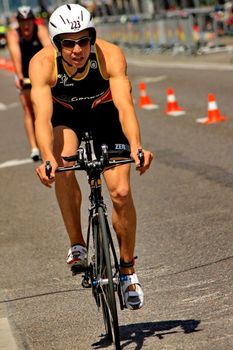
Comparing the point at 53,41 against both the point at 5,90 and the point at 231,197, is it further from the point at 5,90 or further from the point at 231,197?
the point at 5,90

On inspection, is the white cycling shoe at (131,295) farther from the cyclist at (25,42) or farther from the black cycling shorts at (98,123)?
the cyclist at (25,42)

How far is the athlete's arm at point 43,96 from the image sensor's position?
693cm

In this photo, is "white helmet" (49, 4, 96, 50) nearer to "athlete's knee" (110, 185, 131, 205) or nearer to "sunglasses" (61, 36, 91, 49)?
"sunglasses" (61, 36, 91, 49)

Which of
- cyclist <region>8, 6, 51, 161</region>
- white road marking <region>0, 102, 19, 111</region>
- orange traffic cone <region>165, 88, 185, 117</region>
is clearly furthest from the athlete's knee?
white road marking <region>0, 102, 19, 111</region>

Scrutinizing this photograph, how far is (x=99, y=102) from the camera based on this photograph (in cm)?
729

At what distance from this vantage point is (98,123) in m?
7.23

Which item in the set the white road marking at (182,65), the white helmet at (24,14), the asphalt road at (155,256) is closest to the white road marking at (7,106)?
the white road marking at (182,65)

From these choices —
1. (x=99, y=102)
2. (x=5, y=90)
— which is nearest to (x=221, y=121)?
(x=99, y=102)

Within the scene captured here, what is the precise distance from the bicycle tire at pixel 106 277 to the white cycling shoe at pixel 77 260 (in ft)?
1.09

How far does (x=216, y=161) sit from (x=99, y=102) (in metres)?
7.55

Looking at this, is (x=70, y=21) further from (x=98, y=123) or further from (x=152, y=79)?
(x=152, y=79)

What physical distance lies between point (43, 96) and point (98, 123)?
0.40 meters

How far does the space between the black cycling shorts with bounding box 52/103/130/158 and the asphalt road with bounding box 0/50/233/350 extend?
1129mm

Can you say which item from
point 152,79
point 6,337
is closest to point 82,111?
point 6,337
